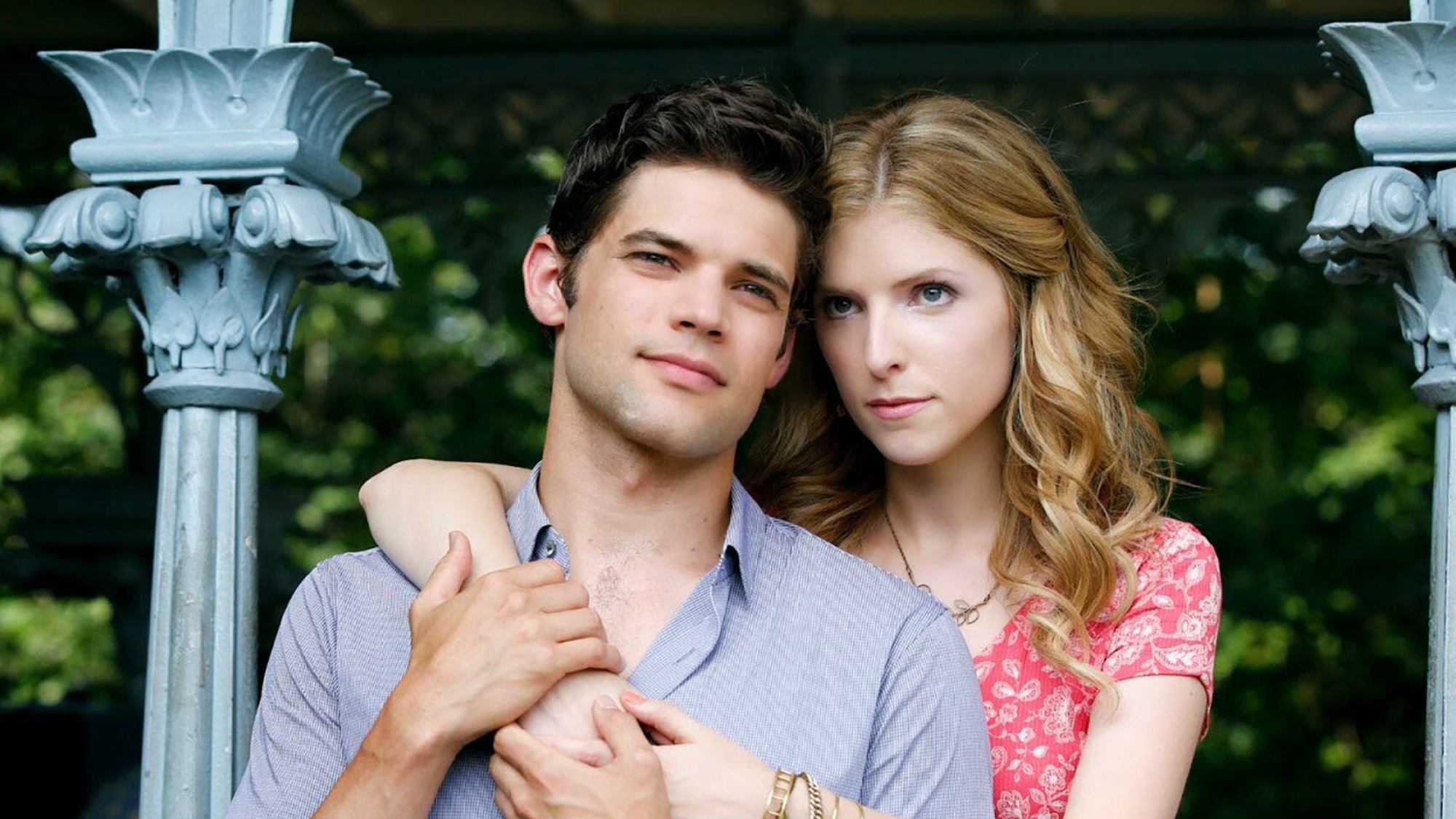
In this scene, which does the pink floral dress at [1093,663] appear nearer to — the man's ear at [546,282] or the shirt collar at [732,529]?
the shirt collar at [732,529]

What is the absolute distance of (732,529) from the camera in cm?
222

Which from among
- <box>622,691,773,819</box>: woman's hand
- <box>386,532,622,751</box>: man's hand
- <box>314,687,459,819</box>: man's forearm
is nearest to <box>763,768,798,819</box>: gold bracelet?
<box>622,691,773,819</box>: woman's hand

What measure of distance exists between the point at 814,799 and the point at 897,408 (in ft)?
2.42

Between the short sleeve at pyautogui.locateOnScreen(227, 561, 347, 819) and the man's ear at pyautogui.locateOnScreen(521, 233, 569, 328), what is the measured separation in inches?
18.9

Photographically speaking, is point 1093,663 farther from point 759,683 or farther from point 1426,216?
point 1426,216

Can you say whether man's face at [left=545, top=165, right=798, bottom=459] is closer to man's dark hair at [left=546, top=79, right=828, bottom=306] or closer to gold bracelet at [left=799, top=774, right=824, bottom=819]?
man's dark hair at [left=546, top=79, right=828, bottom=306]

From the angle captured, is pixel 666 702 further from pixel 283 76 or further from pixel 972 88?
pixel 972 88

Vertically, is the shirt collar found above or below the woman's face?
below

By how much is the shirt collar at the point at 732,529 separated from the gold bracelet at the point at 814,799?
12.8 inches

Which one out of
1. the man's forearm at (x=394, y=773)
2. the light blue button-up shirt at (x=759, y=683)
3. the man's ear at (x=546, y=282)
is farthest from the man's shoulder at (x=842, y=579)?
the man's forearm at (x=394, y=773)

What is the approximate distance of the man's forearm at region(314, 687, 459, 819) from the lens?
192 cm

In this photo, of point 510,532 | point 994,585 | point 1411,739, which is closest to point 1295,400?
point 1411,739

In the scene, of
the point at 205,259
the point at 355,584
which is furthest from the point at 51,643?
the point at 355,584

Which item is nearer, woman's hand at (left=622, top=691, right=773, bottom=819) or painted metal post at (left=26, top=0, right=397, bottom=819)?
woman's hand at (left=622, top=691, right=773, bottom=819)
